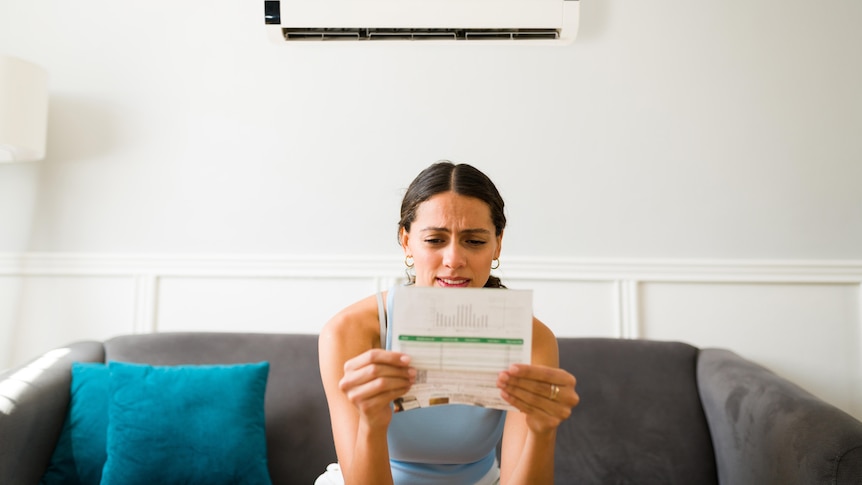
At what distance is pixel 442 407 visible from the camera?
4.58ft

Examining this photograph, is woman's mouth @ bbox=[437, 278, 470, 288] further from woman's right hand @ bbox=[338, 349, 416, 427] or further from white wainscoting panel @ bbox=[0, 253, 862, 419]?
white wainscoting panel @ bbox=[0, 253, 862, 419]

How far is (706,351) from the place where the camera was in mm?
2117

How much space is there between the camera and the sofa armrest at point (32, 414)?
172 centimetres

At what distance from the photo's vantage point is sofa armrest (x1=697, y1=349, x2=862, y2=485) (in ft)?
4.42

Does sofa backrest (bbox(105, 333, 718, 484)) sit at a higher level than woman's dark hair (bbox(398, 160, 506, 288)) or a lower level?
lower

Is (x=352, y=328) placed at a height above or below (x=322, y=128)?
below

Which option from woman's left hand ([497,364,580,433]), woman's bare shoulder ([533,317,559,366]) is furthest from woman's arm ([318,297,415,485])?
woman's bare shoulder ([533,317,559,366])

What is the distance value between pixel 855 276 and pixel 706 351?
0.71 m

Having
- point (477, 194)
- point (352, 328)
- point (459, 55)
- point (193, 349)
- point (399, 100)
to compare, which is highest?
point (459, 55)

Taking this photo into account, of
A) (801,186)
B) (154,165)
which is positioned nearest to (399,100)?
(154,165)

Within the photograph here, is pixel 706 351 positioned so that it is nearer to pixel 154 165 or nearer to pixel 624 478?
pixel 624 478

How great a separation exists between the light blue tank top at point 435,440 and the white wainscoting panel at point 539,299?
1040 mm

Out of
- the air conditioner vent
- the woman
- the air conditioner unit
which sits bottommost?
the woman

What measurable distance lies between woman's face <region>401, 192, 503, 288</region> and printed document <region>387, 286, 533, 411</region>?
27 centimetres
